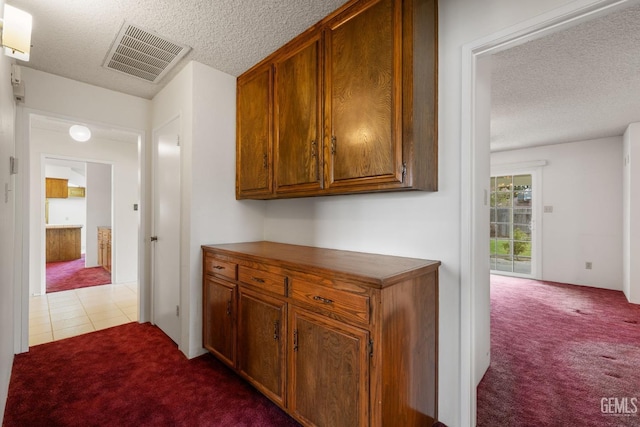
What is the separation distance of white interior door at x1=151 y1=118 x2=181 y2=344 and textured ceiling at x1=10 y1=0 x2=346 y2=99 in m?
0.77

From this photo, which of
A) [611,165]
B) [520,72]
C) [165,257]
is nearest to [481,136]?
[520,72]

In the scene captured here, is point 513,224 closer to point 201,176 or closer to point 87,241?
point 201,176

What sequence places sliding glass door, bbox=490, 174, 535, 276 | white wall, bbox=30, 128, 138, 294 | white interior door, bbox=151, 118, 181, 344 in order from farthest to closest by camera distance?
sliding glass door, bbox=490, 174, 535, 276
white wall, bbox=30, 128, 138, 294
white interior door, bbox=151, 118, 181, 344

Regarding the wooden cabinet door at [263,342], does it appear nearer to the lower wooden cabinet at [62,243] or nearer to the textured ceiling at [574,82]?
the textured ceiling at [574,82]

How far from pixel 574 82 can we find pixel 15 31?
162 inches

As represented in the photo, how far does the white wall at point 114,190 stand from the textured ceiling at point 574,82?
212 inches

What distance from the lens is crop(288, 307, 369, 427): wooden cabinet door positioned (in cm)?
125

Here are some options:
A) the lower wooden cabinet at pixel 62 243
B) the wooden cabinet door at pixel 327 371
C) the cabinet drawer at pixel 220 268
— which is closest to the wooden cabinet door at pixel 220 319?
the cabinet drawer at pixel 220 268

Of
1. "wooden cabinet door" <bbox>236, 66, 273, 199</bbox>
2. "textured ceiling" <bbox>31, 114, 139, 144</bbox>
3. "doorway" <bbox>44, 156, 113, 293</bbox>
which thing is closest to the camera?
"wooden cabinet door" <bbox>236, 66, 273, 199</bbox>

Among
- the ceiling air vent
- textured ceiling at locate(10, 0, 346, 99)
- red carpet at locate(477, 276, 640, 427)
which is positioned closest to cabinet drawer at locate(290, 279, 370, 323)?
red carpet at locate(477, 276, 640, 427)

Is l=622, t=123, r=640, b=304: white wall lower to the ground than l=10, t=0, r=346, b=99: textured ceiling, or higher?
lower

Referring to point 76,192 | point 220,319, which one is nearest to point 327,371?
point 220,319

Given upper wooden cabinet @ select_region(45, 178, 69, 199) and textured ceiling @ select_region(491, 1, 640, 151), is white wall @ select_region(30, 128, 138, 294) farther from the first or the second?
textured ceiling @ select_region(491, 1, 640, 151)

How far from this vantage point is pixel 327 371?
4.53 feet
